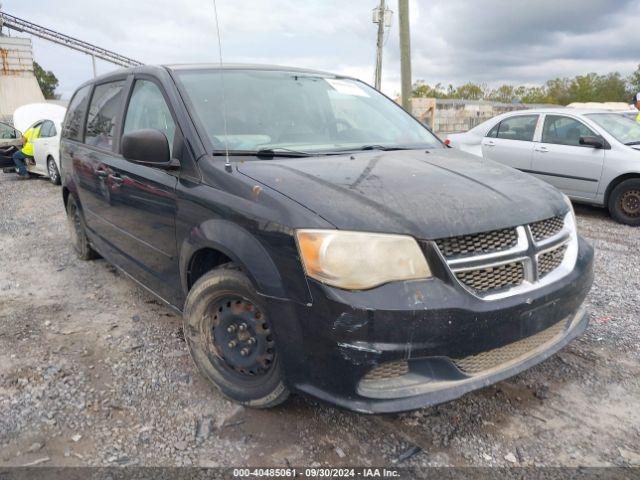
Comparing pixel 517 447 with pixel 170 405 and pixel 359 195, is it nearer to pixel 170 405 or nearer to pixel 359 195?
pixel 359 195

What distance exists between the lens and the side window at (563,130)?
682cm

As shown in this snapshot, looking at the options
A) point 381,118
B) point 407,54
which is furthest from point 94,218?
point 407,54

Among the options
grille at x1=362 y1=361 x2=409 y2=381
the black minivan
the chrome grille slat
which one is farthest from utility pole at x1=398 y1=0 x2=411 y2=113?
grille at x1=362 y1=361 x2=409 y2=381

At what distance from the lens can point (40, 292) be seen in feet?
13.8

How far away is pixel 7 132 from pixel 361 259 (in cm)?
1373

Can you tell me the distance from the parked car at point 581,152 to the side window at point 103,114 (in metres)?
4.02

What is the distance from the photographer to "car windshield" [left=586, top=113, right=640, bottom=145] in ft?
21.7

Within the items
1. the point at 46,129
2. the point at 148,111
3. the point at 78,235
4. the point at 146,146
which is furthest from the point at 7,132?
the point at 146,146

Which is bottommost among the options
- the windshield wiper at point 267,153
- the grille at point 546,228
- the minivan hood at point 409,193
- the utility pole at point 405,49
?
the grille at point 546,228

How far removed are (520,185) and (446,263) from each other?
0.84m

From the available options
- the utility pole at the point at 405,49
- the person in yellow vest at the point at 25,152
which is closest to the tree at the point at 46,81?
the person in yellow vest at the point at 25,152

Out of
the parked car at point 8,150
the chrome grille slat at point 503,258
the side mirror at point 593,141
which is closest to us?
the chrome grille slat at point 503,258

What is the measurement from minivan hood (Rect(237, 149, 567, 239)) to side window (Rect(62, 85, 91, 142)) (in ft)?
8.91

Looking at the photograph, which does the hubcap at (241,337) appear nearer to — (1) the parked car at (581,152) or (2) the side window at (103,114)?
(2) the side window at (103,114)
